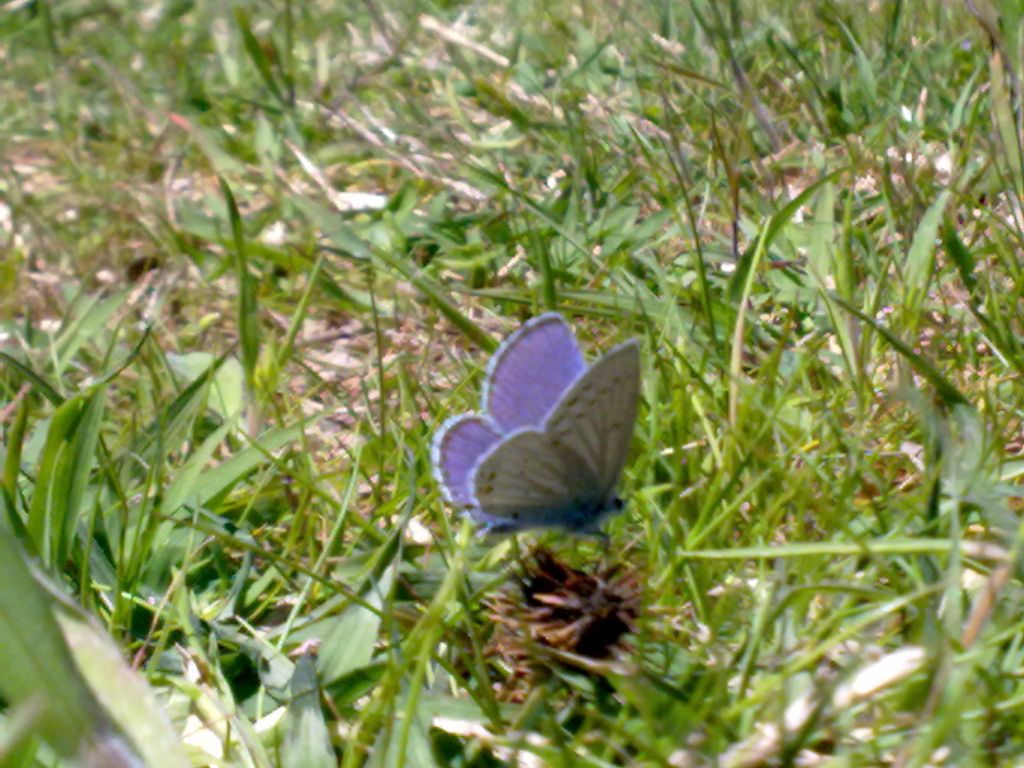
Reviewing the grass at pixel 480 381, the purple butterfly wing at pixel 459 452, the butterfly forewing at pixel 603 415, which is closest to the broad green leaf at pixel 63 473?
the grass at pixel 480 381

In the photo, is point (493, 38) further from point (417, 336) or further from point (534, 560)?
point (534, 560)

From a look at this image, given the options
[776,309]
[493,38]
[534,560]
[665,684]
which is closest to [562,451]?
[534,560]

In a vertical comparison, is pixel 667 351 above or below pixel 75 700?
below

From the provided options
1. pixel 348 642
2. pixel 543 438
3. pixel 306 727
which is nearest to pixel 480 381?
pixel 543 438

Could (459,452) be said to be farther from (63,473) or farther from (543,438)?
(63,473)

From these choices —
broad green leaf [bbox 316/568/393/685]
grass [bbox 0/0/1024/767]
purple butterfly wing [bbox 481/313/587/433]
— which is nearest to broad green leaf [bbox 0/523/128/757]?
grass [bbox 0/0/1024/767]

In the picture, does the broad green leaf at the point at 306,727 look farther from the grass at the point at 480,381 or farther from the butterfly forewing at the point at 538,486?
the butterfly forewing at the point at 538,486

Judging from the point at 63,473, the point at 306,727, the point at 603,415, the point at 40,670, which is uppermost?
the point at 40,670
